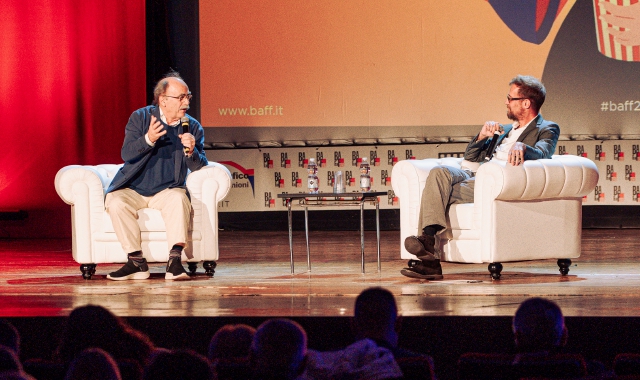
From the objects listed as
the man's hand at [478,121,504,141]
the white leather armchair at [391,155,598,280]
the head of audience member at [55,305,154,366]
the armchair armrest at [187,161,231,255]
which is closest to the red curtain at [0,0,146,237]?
the armchair armrest at [187,161,231,255]

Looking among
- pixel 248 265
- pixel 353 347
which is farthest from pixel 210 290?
pixel 353 347

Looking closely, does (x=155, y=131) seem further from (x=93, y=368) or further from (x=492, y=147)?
(x=93, y=368)

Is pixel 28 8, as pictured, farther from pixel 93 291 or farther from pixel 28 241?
pixel 93 291

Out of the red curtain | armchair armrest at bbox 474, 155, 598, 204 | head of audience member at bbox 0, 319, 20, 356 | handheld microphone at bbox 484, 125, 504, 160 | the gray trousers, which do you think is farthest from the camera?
the red curtain

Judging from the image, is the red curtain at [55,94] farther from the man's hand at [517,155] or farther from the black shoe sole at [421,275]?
the man's hand at [517,155]

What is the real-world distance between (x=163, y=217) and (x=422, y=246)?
1380 mm

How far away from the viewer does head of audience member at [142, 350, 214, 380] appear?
1267 mm

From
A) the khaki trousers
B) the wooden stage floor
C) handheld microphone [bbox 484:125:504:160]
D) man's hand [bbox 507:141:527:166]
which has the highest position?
handheld microphone [bbox 484:125:504:160]

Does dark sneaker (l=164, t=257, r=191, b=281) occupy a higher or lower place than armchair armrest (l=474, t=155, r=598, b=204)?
lower

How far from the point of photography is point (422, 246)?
3830mm

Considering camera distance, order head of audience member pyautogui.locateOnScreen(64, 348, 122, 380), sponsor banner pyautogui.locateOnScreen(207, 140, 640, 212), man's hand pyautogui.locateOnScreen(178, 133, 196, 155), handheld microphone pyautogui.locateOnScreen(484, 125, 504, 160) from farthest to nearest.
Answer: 1. sponsor banner pyautogui.locateOnScreen(207, 140, 640, 212)
2. handheld microphone pyautogui.locateOnScreen(484, 125, 504, 160)
3. man's hand pyautogui.locateOnScreen(178, 133, 196, 155)
4. head of audience member pyautogui.locateOnScreen(64, 348, 122, 380)

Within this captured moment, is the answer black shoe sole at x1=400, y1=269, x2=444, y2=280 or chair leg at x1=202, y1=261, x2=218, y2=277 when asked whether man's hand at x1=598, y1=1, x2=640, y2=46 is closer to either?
black shoe sole at x1=400, y1=269, x2=444, y2=280

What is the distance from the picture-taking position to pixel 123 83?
7031 mm

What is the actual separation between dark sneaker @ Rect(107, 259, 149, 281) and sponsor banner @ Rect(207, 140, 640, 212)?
2.99 metres
